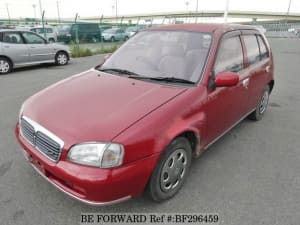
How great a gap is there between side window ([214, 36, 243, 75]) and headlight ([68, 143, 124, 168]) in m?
1.57

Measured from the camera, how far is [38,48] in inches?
386

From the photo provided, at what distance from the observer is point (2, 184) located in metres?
2.85

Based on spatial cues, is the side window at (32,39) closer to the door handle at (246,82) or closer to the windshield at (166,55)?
the windshield at (166,55)

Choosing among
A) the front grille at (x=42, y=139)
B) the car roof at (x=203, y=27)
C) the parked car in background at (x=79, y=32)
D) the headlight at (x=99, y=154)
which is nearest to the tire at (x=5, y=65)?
the car roof at (x=203, y=27)

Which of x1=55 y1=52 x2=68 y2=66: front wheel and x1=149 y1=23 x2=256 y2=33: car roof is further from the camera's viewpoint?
x1=55 y1=52 x2=68 y2=66: front wheel

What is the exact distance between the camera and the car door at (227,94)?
2936mm

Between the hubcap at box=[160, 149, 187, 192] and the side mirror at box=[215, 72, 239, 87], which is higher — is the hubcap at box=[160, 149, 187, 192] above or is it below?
below

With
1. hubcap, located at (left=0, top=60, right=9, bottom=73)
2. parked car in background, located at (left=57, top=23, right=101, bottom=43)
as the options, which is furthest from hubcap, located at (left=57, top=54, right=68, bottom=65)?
parked car in background, located at (left=57, top=23, right=101, bottom=43)

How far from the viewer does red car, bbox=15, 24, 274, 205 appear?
80.8 inches

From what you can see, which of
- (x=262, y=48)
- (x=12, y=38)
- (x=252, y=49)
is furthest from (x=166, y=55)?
(x=12, y=38)

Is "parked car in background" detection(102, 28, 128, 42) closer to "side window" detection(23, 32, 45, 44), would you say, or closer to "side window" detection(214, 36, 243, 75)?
"side window" detection(23, 32, 45, 44)

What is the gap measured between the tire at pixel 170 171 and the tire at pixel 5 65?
838 centimetres

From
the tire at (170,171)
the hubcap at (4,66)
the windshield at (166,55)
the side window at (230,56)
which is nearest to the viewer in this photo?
the tire at (170,171)

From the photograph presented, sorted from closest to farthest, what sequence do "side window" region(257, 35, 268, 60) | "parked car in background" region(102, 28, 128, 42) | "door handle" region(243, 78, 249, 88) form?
1. "door handle" region(243, 78, 249, 88)
2. "side window" region(257, 35, 268, 60)
3. "parked car in background" region(102, 28, 128, 42)
